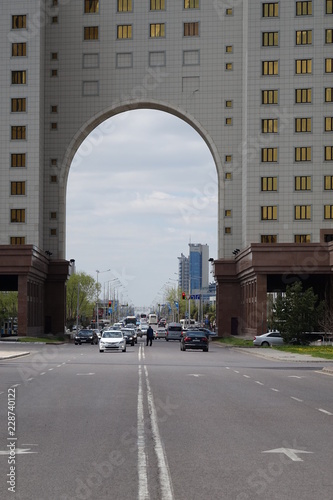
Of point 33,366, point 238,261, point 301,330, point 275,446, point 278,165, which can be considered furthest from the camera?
point 238,261

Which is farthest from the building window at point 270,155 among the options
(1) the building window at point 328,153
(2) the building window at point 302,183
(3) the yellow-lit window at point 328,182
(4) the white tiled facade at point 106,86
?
(3) the yellow-lit window at point 328,182

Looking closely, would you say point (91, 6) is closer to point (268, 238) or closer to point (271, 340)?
point (268, 238)

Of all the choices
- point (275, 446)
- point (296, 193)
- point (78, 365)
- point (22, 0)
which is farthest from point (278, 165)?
point (275, 446)

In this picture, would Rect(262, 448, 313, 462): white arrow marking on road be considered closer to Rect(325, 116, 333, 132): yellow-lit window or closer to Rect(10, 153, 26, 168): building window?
Rect(325, 116, 333, 132): yellow-lit window

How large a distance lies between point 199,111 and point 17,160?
2007cm

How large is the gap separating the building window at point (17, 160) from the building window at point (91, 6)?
60.0 ft

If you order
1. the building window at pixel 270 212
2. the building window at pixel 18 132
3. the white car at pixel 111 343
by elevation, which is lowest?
the white car at pixel 111 343

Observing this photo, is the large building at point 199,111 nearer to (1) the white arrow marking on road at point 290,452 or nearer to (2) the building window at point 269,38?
(2) the building window at point 269,38

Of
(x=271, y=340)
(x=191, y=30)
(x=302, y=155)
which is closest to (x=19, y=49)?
(x=191, y=30)

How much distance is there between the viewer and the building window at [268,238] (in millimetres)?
88250

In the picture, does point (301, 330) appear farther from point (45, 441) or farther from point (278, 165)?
point (45, 441)

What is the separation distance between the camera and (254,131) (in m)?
89.2

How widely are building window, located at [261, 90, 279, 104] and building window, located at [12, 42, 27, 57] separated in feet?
79.7

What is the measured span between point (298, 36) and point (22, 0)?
2769cm
